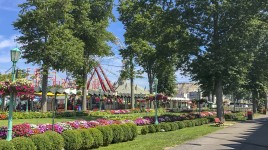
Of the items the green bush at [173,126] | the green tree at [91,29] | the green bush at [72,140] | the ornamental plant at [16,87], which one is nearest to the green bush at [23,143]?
the green bush at [72,140]

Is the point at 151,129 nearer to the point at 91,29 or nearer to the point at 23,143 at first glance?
the point at 23,143

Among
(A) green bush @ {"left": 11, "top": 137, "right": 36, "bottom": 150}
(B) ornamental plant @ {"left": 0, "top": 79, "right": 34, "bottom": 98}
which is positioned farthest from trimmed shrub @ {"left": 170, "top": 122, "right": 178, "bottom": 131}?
(A) green bush @ {"left": 11, "top": 137, "right": 36, "bottom": 150}

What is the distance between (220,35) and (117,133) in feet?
68.3

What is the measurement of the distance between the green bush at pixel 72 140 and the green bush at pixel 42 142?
114cm

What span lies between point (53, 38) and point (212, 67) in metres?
16.6

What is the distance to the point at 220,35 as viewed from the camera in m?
33.5

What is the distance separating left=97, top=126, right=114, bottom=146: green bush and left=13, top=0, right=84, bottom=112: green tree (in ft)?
70.2

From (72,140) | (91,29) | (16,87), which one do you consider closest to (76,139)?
(72,140)

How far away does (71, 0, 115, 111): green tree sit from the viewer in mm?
41375

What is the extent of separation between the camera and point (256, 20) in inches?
1282

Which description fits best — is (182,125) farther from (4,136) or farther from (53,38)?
(53,38)

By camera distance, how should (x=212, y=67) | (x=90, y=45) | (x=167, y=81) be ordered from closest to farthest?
(x=212, y=67)
(x=90, y=45)
(x=167, y=81)

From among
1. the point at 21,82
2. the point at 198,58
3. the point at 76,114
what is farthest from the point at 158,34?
the point at 21,82

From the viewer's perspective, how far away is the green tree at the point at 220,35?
1257 inches
